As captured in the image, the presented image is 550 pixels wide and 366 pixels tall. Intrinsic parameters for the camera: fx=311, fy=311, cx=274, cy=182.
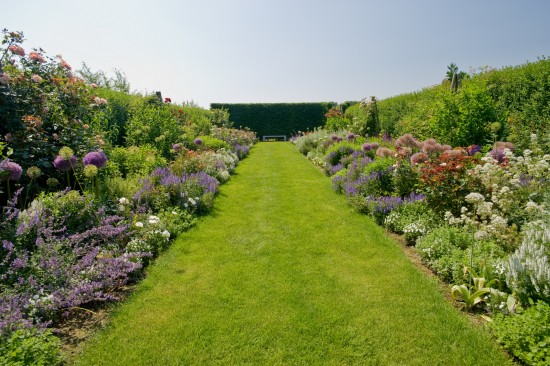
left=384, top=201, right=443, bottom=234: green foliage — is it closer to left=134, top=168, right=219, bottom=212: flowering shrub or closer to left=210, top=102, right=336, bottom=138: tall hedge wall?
left=134, top=168, right=219, bottom=212: flowering shrub

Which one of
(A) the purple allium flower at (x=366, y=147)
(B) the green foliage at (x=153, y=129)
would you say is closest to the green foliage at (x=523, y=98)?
(A) the purple allium flower at (x=366, y=147)

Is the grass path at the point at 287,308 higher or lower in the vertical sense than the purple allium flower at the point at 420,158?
lower

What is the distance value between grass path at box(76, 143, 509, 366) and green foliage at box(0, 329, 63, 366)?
0.89 ft

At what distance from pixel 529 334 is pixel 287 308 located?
7.34 ft

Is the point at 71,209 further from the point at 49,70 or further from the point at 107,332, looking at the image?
A: the point at 49,70

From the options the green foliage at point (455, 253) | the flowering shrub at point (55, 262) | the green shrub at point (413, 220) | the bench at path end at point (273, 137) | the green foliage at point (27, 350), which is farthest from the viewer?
the bench at path end at point (273, 137)

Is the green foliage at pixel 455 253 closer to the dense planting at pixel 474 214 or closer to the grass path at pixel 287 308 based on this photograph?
the dense planting at pixel 474 214

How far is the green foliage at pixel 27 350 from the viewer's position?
234cm

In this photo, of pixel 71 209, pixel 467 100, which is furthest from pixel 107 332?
pixel 467 100

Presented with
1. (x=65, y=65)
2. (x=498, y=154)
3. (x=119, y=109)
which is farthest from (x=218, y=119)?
(x=498, y=154)

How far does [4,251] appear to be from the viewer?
3.70 meters

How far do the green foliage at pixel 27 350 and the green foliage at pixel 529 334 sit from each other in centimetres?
394

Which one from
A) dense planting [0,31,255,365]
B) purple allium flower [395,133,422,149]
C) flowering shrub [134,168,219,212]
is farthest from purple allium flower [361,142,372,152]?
flowering shrub [134,168,219,212]

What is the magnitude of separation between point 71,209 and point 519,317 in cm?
553
